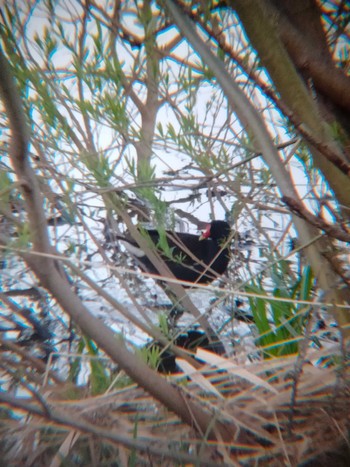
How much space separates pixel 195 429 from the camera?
18.4 inches

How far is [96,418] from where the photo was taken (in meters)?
0.48

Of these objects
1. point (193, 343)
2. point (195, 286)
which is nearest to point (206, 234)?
point (193, 343)

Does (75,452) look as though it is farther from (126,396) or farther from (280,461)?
(280,461)

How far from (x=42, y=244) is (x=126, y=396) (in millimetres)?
299

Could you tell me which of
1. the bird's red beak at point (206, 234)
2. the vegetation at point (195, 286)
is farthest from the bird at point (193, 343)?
the bird's red beak at point (206, 234)

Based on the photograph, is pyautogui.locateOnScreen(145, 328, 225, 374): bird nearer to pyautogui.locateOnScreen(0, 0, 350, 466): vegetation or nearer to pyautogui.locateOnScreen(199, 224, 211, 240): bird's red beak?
pyautogui.locateOnScreen(0, 0, 350, 466): vegetation

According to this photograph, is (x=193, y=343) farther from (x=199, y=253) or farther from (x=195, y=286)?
(x=199, y=253)

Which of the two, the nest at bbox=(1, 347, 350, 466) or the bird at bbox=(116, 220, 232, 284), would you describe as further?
the bird at bbox=(116, 220, 232, 284)

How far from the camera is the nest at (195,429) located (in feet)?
1.41

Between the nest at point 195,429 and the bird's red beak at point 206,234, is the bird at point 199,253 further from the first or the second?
the nest at point 195,429

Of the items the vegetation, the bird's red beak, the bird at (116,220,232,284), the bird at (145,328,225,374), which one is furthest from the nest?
the bird's red beak

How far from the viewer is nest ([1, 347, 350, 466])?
0.43m

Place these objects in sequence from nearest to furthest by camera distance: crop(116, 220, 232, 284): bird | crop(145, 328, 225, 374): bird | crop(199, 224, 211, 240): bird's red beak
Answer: crop(145, 328, 225, 374): bird
crop(116, 220, 232, 284): bird
crop(199, 224, 211, 240): bird's red beak

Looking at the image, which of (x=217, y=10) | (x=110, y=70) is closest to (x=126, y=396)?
(x=110, y=70)
